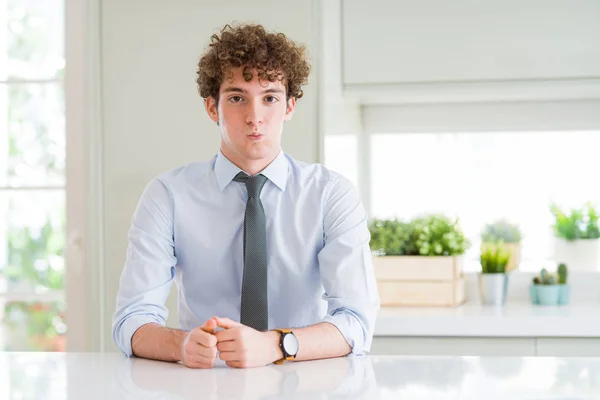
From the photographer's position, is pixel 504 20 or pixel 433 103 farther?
pixel 433 103

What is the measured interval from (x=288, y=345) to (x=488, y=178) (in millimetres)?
2175

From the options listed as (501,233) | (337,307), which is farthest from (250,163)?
(501,233)

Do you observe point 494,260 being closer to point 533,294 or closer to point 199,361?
point 533,294

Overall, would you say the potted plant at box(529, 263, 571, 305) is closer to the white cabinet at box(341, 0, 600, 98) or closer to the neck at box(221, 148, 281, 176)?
the white cabinet at box(341, 0, 600, 98)

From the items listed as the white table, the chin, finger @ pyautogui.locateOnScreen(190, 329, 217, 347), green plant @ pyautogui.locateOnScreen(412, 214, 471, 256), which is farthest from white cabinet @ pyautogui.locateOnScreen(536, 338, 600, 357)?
finger @ pyautogui.locateOnScreen(190, 329, 217, 347)

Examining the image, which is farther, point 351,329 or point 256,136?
point 256,136

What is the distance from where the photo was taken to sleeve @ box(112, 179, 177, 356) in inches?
69.4

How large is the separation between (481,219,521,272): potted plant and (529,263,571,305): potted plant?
27cm

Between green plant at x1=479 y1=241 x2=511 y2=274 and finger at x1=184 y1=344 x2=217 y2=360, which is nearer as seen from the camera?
finger at x1=184 y1=344 x2=217 y2=360

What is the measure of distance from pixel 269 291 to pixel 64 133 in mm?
1601

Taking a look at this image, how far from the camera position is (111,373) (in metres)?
1.46

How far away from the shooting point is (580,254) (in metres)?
3.32

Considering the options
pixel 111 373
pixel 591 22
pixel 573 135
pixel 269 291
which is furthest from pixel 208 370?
pixel 573 135

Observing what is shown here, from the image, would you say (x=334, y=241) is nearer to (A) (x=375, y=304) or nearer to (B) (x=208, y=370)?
(A) (x=375, y=304)
